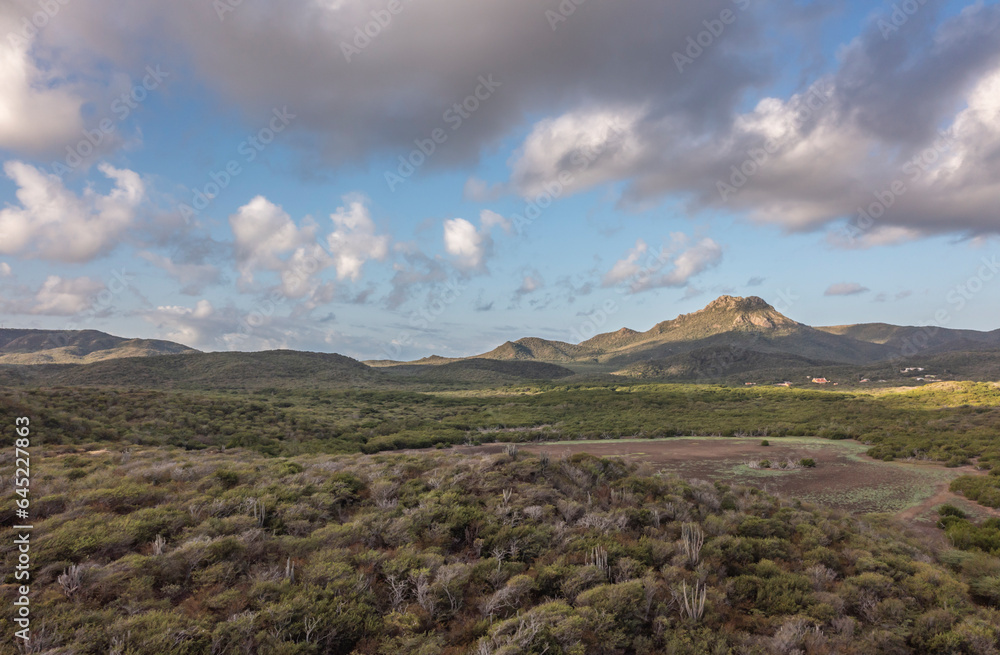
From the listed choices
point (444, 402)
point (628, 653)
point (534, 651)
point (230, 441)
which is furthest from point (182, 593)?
point (444, 402)

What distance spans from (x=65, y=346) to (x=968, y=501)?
29889 cm

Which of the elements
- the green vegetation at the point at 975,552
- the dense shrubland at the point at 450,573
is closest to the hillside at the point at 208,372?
the dense shrubland at the point at 450,573

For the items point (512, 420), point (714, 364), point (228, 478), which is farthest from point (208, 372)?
point (714, 364)

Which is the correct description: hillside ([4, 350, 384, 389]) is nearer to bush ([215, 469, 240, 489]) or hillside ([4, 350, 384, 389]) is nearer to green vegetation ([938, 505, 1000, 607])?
bush ([215, 469, 240, 489])

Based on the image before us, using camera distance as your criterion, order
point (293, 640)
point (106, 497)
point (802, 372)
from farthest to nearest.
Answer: point (802, 372), point (106, 497), point (293, 640)

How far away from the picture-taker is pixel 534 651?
238 inches

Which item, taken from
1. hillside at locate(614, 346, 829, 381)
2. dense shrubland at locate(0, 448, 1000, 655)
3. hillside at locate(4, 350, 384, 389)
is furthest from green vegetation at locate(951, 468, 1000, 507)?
hillside at locate(614, 346, 829, 381)

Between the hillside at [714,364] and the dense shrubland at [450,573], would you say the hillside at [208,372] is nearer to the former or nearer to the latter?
the dense shrubland at [450,573]

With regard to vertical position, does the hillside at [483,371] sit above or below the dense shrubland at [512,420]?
below

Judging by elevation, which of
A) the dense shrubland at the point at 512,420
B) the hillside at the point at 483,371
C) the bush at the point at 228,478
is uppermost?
the bush at the point at 228,478

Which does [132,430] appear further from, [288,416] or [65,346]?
[65,346]

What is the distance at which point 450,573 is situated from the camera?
757 cm

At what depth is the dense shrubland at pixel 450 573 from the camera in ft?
20.3

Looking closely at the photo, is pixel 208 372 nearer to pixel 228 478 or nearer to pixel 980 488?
pixel 228 478
